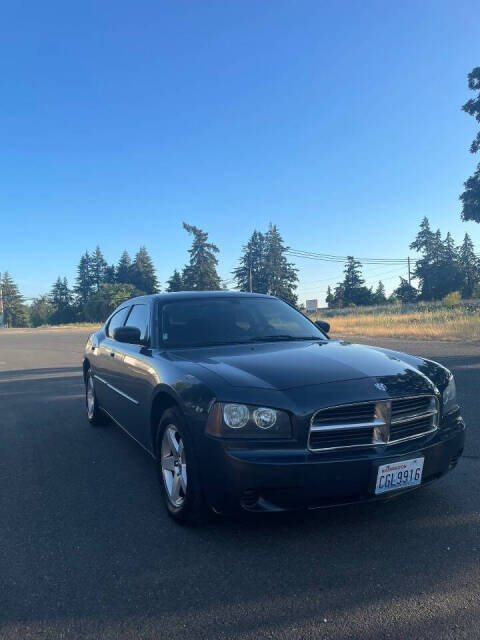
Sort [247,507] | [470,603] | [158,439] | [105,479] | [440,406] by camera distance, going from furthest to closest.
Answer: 1. [105,479]
2. [158,439]
3. [440,406]
4. [247,507]
5. [470,603]

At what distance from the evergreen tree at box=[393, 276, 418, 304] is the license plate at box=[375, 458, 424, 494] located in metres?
83.3

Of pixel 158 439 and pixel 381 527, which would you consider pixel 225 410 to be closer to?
pixel 158 439

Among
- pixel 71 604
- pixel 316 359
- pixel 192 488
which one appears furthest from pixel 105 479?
pixel 316 359

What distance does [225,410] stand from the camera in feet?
9.00

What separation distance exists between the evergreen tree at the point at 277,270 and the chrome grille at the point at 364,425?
67.2 meters

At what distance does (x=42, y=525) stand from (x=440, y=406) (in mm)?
2758

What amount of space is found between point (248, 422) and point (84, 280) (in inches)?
3835

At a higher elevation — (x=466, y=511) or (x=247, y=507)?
(x=247, y=507)

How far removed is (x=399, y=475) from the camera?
2770 mm

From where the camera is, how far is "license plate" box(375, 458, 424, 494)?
2.70 meters

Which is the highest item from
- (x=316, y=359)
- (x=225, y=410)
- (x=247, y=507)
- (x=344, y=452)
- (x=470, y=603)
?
(x=316, y=359)

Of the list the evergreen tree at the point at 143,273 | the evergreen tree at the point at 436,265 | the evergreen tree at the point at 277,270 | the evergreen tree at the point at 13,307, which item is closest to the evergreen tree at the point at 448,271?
the evergreen tree at the point at 436,265

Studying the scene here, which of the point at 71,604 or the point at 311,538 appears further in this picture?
the point at 311,538

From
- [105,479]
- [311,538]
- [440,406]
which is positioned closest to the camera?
[311,538]
